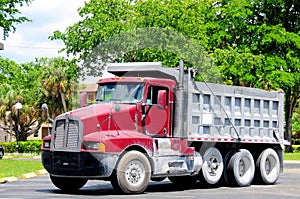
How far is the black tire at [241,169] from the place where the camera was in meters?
21.1

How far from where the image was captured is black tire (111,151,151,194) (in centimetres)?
1760

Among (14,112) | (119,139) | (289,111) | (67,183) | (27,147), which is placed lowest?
(67,183)

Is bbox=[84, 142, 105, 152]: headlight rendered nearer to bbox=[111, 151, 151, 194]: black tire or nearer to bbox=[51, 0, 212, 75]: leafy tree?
bbox=[111, 151, 151, 194]: black tire

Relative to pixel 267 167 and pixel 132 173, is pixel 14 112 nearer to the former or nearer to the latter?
pixel 267 167

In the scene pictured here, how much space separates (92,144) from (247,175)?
6.15 metres

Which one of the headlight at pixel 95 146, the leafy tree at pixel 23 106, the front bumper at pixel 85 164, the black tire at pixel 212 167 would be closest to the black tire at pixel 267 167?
the black tire at pixel 212 167

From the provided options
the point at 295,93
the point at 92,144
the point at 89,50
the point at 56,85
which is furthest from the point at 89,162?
the point at 56,85

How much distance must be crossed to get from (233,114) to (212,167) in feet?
5.75

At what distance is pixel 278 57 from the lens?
165ft

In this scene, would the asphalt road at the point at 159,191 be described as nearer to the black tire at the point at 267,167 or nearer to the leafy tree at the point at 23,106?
the black tire at the point at 267,167

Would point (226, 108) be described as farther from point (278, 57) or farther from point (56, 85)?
point (56, 85)

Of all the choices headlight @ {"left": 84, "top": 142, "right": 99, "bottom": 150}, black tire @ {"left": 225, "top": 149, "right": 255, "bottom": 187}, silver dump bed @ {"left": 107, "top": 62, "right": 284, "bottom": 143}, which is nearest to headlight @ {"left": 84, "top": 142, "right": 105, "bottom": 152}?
headlight @ {"left": 84, "top": 142, "right": 99, "bottom": 150}

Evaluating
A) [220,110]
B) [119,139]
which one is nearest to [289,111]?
[220,110]

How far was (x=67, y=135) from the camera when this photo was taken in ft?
59.3
